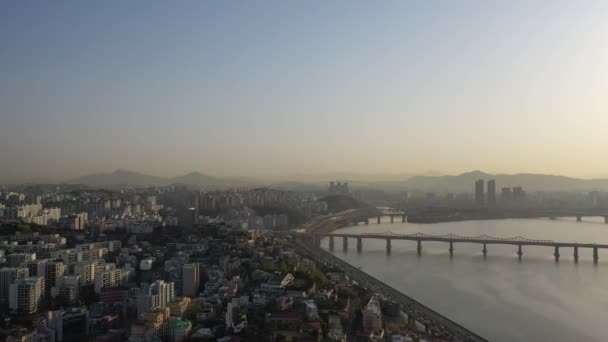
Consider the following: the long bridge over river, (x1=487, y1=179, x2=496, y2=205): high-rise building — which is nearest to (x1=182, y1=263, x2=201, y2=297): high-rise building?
the long bridge over river

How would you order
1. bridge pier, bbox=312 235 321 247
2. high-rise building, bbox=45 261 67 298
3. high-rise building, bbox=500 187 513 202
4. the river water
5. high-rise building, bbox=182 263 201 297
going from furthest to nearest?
high-rise building, bbox=500 187 513 202
bridge pier, bbox=312 235 321 247
high-rise building, bbox=45 261 67 298
high-rise building, bbox=182 263 201 297
the river water

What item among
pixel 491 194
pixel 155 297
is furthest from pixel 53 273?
pixel 491 194

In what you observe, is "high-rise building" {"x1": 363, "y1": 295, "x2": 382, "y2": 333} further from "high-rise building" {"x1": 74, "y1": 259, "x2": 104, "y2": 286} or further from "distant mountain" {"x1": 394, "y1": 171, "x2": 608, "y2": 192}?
"distant mountain" {"x1": 394, "y1": 171, "x2": 608, "y2": 192}

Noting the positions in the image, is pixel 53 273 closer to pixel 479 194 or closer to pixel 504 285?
pixel 504 285

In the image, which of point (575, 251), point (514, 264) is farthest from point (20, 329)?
point (575, 251)

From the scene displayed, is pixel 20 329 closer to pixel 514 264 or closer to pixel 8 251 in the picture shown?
pixel 8 251

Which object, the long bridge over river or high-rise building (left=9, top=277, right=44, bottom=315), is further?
the long bridge over river
